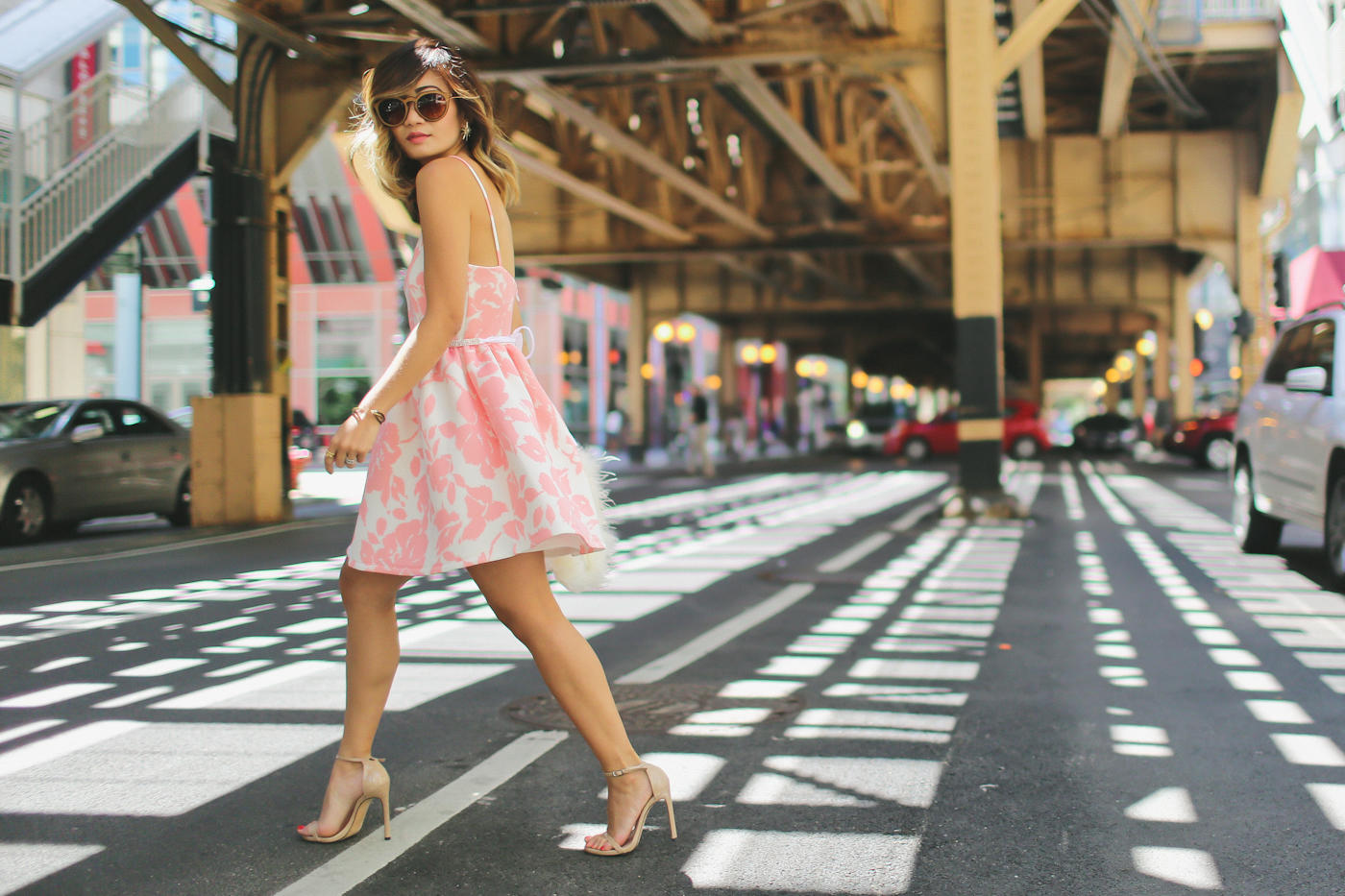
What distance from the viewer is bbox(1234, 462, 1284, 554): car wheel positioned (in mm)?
10484

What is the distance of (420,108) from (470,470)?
91cm

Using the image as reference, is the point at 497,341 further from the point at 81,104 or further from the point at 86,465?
the point at 81,104

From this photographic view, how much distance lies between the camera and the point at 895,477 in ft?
87.4

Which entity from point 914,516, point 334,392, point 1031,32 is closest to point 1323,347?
point 1031,32

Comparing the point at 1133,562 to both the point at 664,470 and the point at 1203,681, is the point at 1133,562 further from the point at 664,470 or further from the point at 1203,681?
the point at 664,470

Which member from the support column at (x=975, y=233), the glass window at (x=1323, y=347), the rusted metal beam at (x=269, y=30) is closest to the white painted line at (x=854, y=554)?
the support column at (x=975, y=233)

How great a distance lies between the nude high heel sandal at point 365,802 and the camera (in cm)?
321

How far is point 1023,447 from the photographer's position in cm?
3653

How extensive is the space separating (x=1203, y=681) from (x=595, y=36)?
1170cm

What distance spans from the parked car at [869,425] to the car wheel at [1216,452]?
14.7 m

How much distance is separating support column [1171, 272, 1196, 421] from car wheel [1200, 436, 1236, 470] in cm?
642

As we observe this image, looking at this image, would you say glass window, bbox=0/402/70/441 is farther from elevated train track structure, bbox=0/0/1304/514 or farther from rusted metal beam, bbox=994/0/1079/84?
rusted metal beam, bbox=994/0/1079/84

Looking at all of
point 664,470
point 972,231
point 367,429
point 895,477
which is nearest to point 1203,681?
point 367,429

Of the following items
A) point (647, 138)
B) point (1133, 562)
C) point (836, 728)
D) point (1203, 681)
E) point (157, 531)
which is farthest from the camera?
point (647, 138)
